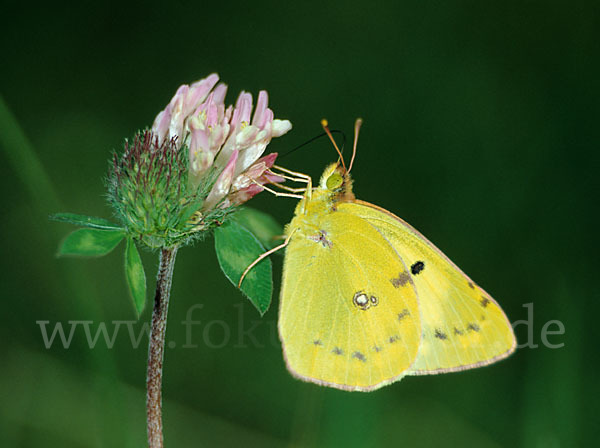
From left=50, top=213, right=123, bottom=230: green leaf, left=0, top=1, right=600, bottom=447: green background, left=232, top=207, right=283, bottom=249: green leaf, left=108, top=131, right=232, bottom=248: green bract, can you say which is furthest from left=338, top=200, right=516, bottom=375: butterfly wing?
left=50, top=213, right=123, bottom=230: green leaf

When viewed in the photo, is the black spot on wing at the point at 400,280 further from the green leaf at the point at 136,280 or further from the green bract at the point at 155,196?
the green leaf at the point at 136,280

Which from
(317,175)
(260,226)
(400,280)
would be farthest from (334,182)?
(317,175)

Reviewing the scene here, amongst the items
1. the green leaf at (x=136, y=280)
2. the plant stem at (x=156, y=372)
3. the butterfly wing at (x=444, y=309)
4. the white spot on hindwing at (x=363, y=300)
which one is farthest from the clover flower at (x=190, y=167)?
the white spot on hindwing at (x=363, y=300)

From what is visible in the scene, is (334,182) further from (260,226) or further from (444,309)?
(444,309)

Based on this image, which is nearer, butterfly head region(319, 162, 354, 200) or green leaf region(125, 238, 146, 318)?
green leaf region(125, 238, 146, 318)

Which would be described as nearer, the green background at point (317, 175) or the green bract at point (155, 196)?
the green bract at point (155, 196)

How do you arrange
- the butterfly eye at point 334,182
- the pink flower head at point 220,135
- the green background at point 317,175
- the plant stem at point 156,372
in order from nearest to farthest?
the plant stem at point 156,372, the pink flower head at point 220,135, the butterfly eye at point 334,182, the green background at point 317,175

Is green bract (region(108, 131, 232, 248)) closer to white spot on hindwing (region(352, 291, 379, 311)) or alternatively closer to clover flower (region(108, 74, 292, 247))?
clover flower (region(108, 74, 292, 247))
